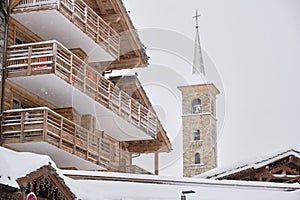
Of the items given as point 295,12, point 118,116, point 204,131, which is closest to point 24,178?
point 118,116

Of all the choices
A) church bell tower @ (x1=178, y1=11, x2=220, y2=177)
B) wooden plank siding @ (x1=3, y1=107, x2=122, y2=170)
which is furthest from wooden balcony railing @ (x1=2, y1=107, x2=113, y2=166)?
church bell tower @ (x1=178, y1=11, x2=220, y2=177)

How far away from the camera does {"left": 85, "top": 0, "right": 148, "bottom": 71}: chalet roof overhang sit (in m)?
20.5

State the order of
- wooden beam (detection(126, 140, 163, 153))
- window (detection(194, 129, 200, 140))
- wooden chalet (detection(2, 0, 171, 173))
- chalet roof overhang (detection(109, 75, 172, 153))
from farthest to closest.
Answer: window (detection(194, 129, 200, 140)) → wooden beam (detection(126, 140, 163, 153)) → chalet roof overhang (detection(109, 75, 172, 153)) → wooden chalet (detection(2, 0, 171, 173))

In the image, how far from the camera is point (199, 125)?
59688mm

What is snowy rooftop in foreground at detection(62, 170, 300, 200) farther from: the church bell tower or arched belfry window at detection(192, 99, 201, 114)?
arched belfry window at detection(192, 99, 201, 114)

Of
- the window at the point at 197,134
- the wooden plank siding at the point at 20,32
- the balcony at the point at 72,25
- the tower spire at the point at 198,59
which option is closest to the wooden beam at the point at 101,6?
the balcony at the point at 72,25

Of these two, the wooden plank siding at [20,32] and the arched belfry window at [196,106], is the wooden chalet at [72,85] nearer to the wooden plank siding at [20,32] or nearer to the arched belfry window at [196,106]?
the wooden plank siding at [20,32]

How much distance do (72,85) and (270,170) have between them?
6.02m

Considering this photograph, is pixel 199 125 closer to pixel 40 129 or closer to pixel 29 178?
pixel 40 129

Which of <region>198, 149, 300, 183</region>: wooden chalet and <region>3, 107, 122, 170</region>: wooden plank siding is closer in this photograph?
<region>3, 107, 122, 170</region>: wooden plank siding

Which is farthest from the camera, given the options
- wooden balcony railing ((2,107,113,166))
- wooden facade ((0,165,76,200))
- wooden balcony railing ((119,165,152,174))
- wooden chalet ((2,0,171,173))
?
wooden balcony railing ((119,165,152,174))

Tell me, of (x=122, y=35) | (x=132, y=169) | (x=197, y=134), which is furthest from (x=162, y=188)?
(x=197, y=134)

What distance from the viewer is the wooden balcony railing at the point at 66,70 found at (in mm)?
15930

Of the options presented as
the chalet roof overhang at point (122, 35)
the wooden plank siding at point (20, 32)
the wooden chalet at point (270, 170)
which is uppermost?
the chalet roof overhang at point (122, 35)
